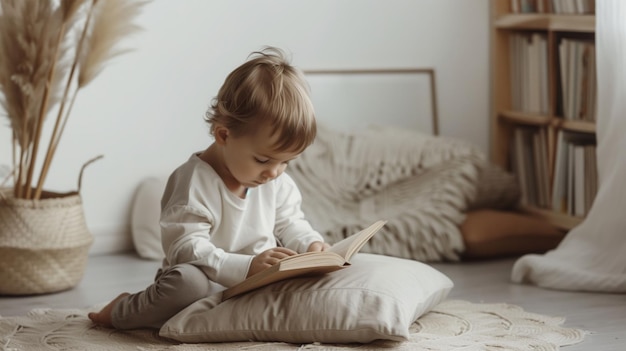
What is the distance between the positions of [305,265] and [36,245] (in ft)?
3.19

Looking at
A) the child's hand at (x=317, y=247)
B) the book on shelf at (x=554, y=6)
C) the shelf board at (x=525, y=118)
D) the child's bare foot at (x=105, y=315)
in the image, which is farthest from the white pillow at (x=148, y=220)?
the book on shelf at (x=554, y=6)

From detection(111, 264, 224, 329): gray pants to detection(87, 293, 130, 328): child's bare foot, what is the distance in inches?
1.5

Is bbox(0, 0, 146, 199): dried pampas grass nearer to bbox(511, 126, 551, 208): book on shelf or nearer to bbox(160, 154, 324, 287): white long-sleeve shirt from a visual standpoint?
bbox(160, 154, 324, 287): white long-sleeve shirt

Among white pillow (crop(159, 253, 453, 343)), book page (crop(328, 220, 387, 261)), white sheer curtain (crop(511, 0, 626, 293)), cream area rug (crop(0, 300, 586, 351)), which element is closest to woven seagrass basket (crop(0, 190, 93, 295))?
cream area rug (crop(0, 300, 586, 351))

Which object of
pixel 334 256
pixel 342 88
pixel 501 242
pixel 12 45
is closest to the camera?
pixel 334 256

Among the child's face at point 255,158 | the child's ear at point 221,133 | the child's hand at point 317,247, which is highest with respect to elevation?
the child's ear at point 221,133

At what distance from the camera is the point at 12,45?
2.50 meters

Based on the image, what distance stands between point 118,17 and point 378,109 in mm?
1231

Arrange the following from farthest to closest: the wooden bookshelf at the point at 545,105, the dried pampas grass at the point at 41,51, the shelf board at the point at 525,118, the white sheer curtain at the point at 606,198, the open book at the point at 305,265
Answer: the shelf board at the point at 525,118 < the wooden bookshelf at the point at 545,105 < the white sheer curtain at the point at 606,198 < the dried pampas grass at the point at 41,51 < the open book at the point at 305,265

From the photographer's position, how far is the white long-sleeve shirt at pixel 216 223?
2.01 m

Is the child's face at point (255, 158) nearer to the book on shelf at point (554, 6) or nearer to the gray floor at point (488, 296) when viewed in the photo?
the gray floor at point (488, 296)

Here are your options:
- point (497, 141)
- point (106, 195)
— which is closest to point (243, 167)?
point (106, 195)

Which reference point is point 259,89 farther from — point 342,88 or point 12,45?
point 342,88

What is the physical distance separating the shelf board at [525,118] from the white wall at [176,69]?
0.43m
